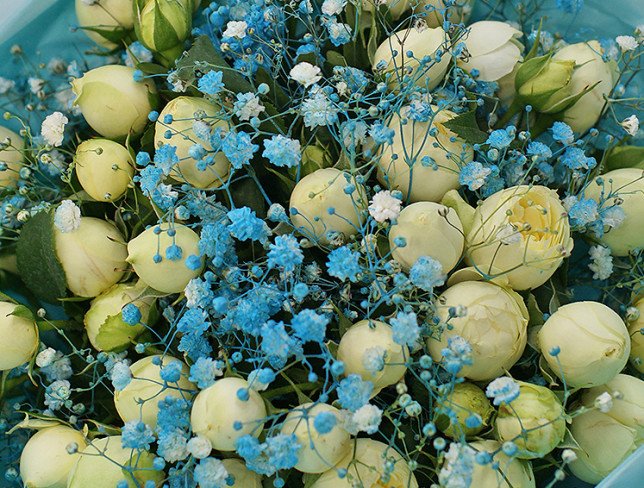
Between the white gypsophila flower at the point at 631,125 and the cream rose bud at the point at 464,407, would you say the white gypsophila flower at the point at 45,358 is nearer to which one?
the cream rose bud at the point at 464,407

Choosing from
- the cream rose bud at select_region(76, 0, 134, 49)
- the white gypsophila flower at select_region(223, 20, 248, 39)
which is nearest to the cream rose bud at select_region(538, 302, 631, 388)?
the white gypsophila flower at select_region(223, 20, 248, 39)

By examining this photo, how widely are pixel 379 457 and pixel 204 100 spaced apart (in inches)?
Result: 12.3

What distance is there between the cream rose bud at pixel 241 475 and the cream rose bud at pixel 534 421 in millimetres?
179

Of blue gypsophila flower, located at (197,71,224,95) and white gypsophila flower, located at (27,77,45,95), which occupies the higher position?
blue gypsophila flower, located at (197,71,224,95)


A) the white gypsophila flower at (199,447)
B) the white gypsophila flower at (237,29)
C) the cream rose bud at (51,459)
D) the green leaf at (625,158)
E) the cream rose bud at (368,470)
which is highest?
the white gypsophila flower at (237,29)

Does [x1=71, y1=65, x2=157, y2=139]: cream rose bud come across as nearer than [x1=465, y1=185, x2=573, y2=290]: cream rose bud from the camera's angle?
No

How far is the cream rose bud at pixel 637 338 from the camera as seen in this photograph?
0.65m

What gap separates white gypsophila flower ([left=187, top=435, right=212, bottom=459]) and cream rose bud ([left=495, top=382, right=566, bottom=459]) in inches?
8.1

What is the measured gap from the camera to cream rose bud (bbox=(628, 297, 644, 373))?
2.12 ft

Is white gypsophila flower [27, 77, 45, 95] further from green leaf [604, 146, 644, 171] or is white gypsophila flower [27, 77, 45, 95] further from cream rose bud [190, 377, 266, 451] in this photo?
green leaf [604, 146, 644, 171]

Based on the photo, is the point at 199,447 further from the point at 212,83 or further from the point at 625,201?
the point at 625,201

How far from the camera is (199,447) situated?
1.75ft

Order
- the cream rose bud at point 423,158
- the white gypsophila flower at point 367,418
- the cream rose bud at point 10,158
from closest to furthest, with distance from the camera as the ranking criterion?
the white gypsophila flower at point 367,418 < the cream rose bud at point 423,158 < the cream rose bud at point 10,158

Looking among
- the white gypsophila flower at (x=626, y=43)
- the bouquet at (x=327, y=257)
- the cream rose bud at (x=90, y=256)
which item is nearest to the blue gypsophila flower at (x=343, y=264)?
the bouquet at (x=327, y=257)
